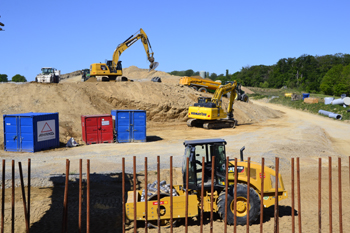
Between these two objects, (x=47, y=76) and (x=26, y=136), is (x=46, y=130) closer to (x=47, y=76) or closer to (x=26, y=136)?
(x=26, y=136)

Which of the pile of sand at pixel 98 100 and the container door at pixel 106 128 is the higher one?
the pile of sand at pixel 98 100

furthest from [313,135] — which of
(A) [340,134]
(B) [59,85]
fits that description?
(B) [59,85]

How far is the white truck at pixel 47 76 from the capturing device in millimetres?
36094

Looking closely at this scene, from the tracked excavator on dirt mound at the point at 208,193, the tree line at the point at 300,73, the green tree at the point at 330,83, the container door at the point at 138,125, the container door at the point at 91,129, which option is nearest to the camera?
the tracked excavator on dirt mound at the point at 208,193

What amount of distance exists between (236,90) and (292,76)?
238ft

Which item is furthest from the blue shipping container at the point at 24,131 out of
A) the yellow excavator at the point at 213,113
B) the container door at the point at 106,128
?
the yellow excavator at the point at 213,113

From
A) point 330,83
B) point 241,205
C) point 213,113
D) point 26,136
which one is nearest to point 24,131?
point 26,136

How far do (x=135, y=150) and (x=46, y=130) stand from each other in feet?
17.1

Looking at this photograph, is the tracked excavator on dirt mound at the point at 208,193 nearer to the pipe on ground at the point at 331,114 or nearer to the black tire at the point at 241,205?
the black tire at the point at 241,205

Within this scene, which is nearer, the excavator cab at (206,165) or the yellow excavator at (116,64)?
the excavator cab at (206,165)

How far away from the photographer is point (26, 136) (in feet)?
59.3

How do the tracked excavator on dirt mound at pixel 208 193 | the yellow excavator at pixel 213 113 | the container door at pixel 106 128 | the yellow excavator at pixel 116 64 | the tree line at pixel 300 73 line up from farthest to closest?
1. the tree line at pixel 300 73
2. the yellow excavator at pixel 116 64
3. the yellow excavator at pixel 213 113
4. the container door at pixel 106 128
5. the tracked excavator on dirt mound at pixel 208 193

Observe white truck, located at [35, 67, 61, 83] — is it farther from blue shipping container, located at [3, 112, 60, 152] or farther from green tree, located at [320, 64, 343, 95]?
green tree, located at [320, 64, 343, 95]

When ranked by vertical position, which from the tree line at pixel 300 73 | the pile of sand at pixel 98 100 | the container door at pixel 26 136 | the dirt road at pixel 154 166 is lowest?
the dirt road at pixel 154 166
